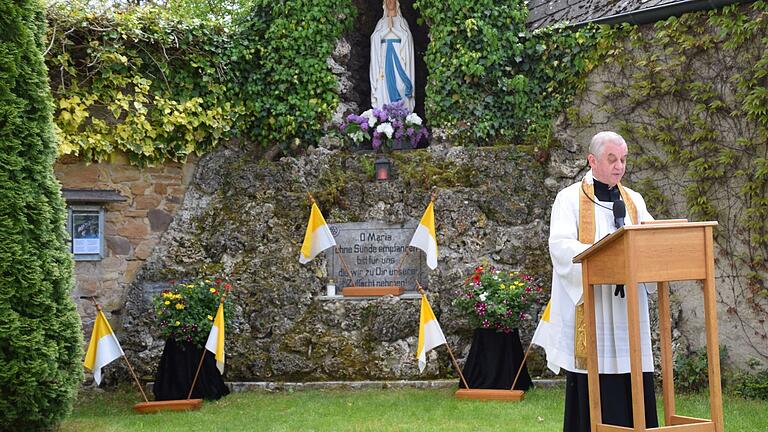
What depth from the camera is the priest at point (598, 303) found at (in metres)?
4.47

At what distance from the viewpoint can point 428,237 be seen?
324 inches

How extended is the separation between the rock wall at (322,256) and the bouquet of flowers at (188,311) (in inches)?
23.9

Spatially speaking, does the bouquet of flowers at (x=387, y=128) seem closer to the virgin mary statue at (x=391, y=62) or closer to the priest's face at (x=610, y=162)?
the virgin mary statue at (x=391, y=62)

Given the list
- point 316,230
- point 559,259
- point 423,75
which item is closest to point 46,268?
point 316,230

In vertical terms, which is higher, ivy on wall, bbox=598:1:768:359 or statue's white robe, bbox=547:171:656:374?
ivy on wall, bbox=598:1:768:359

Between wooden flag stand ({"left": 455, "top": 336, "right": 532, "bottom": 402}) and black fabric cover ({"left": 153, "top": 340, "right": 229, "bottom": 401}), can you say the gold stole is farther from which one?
black fabric cover ({"left": 153, "top": 340, "right": 229, "bottom": 401})

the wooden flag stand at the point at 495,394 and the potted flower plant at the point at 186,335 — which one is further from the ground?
the potted flower plant at the point at 186,335

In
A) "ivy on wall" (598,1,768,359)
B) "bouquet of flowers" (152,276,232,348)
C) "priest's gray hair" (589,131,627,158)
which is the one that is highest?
"ivy on wall" (598,1,768,359)

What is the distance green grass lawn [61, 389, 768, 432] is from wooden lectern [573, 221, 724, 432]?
2.27m

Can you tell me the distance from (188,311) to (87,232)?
1.70m

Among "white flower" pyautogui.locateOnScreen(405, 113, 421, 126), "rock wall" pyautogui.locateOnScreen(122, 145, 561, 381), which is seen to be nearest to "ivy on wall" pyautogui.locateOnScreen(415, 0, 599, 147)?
"white flower" pyautogui.locateOnScreen(405, 113, 421, 126)

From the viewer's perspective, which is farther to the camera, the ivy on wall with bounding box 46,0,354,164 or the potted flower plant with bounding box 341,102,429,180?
the potted flower plant with bounding box 341,102,429,180

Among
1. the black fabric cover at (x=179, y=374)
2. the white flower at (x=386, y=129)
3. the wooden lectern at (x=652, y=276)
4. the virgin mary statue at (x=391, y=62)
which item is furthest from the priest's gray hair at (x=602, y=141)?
the virgin mary statue at (x=391, y=62)

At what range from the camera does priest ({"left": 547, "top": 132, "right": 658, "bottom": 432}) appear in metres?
4.47
